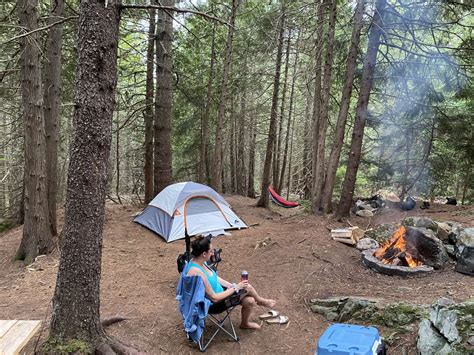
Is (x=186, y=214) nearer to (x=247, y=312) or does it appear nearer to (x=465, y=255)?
(x=247, y=312)

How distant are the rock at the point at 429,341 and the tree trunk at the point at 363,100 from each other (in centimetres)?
483

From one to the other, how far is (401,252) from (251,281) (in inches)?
88.6

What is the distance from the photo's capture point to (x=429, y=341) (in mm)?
2916

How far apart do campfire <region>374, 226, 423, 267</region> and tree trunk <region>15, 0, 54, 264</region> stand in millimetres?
5332

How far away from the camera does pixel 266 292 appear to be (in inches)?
191

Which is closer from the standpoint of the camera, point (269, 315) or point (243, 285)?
point (243, 285)

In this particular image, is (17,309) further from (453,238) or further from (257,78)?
(257,78)

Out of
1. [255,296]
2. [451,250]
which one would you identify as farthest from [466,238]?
[255,296]

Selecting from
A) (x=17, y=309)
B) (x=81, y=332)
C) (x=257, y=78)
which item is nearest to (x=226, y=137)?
(x=257, y=78)

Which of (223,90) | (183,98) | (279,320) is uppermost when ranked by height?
(183,98)

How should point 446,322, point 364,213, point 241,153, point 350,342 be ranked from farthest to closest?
point 241,153, point 364,213, point 446,322, point 350,342

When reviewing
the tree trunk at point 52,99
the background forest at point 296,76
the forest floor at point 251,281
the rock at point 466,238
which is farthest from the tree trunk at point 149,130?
the rock at point 466,238

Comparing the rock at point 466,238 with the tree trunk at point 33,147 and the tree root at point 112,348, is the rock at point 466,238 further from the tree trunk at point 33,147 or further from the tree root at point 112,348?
the tree trunk at point 33,147

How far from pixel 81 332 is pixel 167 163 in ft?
21.3
